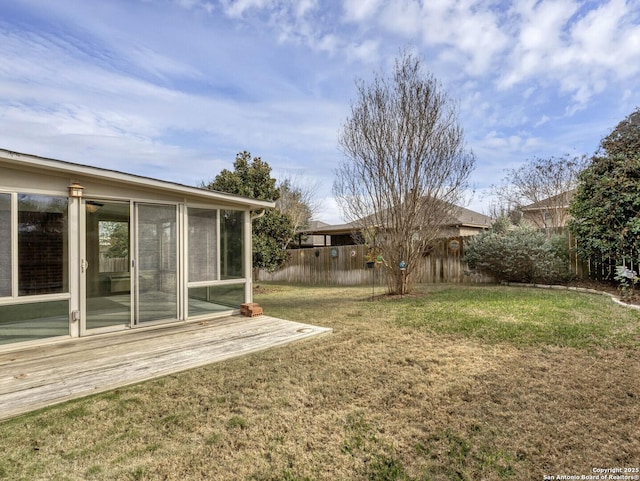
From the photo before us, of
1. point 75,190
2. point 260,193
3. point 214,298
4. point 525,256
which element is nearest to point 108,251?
point 75,190

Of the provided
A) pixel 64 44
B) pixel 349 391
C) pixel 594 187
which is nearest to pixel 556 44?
pixel 594 187

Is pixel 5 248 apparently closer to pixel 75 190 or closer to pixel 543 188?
pixel 75 190

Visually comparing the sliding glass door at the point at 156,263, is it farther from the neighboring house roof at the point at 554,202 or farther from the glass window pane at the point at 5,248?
the neighboring house roof at the point at 554,202

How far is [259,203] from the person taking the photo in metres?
6.27

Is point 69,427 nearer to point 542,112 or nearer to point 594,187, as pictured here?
point 594,187

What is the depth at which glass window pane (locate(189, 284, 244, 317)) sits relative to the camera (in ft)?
18.8

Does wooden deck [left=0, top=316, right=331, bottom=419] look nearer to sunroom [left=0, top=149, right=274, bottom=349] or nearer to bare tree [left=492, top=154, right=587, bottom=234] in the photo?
sunroom [left=0, top=149, right=274, bottom=349]

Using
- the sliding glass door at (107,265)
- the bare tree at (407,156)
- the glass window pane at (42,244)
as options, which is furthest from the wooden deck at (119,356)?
the bare tree at (407,156)

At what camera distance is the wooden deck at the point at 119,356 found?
3039mm

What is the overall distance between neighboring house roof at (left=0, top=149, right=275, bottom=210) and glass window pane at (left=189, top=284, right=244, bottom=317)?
1584 mm

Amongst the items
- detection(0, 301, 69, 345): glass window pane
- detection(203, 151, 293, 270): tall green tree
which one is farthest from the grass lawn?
detection(203, 151, 293, 270): tall green tree

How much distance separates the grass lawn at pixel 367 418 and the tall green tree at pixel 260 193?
719 cm

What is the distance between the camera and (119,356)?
3.96 meters

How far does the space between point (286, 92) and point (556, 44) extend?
297 inches
